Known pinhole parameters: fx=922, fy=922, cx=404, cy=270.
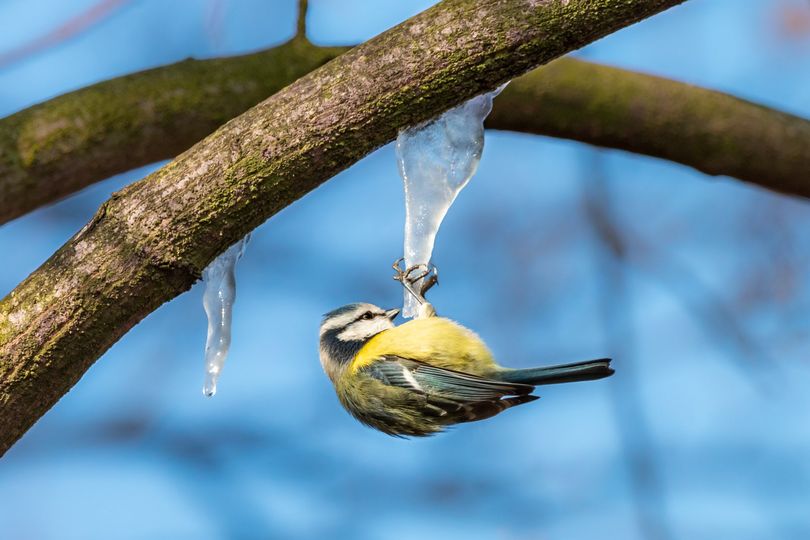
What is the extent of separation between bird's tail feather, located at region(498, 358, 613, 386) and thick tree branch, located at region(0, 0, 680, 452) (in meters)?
0.86

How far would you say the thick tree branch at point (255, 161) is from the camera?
5.38ft

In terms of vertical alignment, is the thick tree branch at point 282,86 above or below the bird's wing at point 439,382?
above

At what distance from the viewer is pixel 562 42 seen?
5.45ft

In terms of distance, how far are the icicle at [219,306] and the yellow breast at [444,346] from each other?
564 mm

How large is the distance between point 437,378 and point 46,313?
1207 millimetres

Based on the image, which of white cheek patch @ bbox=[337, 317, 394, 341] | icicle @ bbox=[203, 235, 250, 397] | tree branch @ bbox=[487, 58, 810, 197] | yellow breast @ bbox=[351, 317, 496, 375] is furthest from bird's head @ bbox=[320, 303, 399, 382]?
tree branch @ bbox=[487, 58, 810, 197]

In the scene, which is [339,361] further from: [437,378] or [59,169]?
[59,169]

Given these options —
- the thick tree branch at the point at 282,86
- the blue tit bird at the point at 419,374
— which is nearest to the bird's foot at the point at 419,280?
the blue tit bird at the point at 419,374

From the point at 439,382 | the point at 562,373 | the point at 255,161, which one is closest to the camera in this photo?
the point at 255,161

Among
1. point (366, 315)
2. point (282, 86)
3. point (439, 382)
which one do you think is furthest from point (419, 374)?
point (282, 86)

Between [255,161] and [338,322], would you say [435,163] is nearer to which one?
[255,161]

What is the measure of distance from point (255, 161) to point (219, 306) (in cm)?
63

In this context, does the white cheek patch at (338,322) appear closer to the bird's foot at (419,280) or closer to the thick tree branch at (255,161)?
the bird's foot at (419,280)

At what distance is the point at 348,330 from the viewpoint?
288 cm
